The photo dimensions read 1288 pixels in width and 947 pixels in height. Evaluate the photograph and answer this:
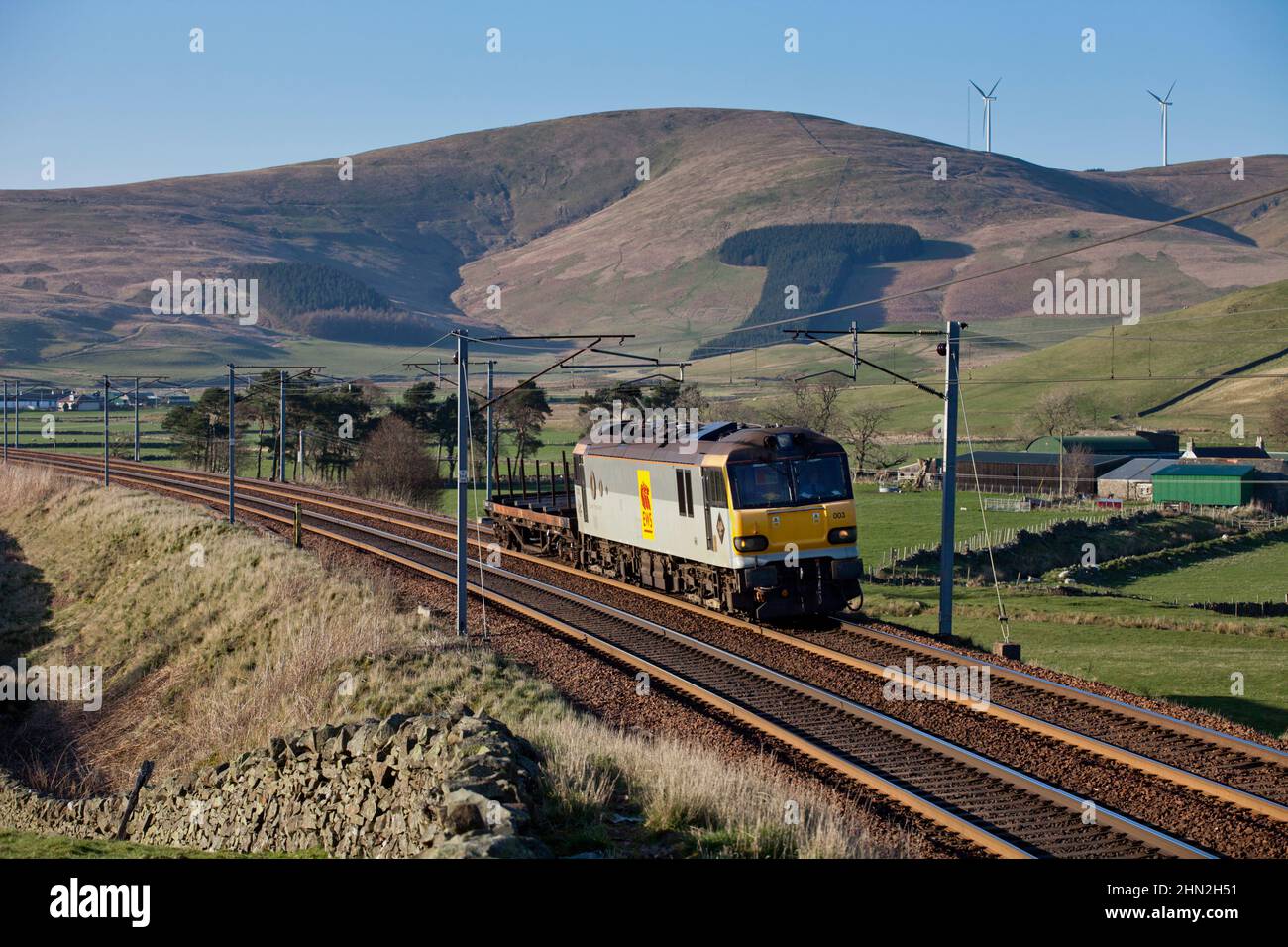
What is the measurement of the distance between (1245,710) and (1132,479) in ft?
260

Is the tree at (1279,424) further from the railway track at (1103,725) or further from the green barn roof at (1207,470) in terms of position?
the railway track at (1103,725)

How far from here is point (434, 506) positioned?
2768 inches

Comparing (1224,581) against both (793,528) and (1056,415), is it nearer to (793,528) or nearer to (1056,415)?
(793,528)

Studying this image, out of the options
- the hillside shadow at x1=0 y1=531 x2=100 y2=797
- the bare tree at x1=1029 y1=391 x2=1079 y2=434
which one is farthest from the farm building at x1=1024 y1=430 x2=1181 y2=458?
the hillside shadow at x1=0 y1=531 x2=100 y2=797

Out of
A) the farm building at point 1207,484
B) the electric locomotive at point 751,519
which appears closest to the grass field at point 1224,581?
the farm building at point 1207,484

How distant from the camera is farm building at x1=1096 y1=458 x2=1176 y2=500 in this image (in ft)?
328

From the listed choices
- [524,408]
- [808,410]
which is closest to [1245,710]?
[808,410]

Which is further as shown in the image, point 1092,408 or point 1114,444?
point 1092,408

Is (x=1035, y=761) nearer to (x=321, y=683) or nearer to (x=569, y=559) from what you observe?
(x=321, y=683)

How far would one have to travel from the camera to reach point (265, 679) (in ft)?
81.2

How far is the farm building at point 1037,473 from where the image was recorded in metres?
105

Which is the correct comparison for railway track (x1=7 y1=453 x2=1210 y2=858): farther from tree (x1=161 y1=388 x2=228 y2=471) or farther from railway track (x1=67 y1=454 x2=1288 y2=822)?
tree (x1=161 y1=388 x2=228 y2=471)

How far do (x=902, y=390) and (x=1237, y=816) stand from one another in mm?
176064

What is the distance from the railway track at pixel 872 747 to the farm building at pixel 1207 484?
77.2 metres
